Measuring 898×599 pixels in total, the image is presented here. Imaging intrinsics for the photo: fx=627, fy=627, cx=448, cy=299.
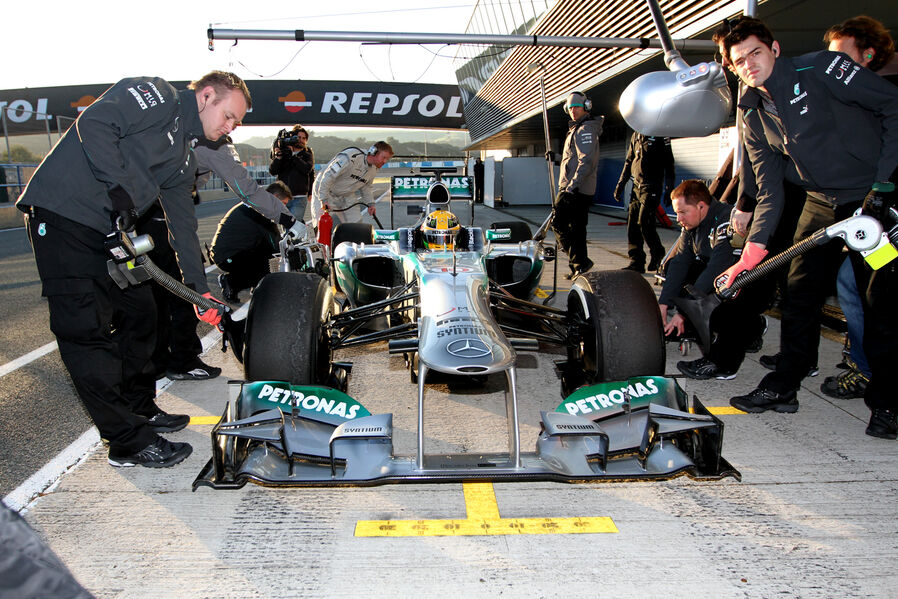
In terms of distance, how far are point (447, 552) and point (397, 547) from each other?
0.20 metres

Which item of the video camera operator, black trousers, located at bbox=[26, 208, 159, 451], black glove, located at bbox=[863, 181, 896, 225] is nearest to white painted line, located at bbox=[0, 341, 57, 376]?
black trousers, located at bbox=[26, 208, 159, 451]

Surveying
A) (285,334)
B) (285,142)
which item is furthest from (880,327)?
(285,142)

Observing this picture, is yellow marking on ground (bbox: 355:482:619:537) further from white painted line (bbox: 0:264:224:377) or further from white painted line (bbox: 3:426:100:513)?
white painted line (bbox: 0:264:224:377)

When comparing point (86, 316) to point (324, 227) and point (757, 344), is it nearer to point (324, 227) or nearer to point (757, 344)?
point (324, 227)

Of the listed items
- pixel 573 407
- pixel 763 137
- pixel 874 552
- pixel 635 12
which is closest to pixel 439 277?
pixel 573 407

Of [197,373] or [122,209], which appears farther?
[197,373]

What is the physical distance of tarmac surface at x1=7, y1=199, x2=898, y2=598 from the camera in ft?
7.36

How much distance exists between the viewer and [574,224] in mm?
7785

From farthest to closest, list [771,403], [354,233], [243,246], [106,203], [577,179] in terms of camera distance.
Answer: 1. [577,179]
2. [354,233]
3. [243,246]
4. [771,403]
5. [106,203]

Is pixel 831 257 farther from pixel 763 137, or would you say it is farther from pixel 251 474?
pixel 251 474

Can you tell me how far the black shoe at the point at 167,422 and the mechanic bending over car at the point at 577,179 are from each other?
201 inches

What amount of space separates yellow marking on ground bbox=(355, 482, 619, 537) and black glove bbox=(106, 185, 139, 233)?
1.75 metres

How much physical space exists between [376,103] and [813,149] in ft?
134

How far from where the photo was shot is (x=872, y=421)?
137 inches
